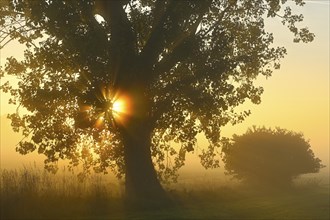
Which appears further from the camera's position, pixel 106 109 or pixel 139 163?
pixel 139 163

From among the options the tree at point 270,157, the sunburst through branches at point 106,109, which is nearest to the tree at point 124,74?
the sunburst through branches at point 106,109

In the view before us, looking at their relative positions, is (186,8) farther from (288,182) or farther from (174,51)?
(288,182)

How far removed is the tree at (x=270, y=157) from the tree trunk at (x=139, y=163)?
2271cm

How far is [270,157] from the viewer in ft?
154

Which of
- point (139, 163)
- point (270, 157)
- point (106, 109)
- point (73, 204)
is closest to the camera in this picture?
point (73, 204)

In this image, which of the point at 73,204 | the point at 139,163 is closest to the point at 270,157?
the point at 139,163

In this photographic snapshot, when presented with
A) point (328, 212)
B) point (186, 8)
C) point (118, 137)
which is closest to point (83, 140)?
point (118, 137)

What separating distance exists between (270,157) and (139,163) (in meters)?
26.8

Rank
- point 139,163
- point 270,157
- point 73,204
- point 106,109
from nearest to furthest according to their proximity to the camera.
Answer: point 73,204
point 106,109
point 139,163
point 270,157

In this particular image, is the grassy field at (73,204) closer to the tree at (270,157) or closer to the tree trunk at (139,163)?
the tree trunk at (139,163)

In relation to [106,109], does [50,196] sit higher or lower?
lower

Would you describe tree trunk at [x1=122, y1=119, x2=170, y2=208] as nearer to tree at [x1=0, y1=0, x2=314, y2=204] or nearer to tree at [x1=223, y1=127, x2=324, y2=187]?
tree at [x1=0, y1=0, x2=314, y2=204]

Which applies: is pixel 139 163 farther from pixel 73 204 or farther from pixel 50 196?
pixel 50 196

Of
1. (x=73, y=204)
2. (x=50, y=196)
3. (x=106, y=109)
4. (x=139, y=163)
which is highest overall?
(x=106, y=109)
